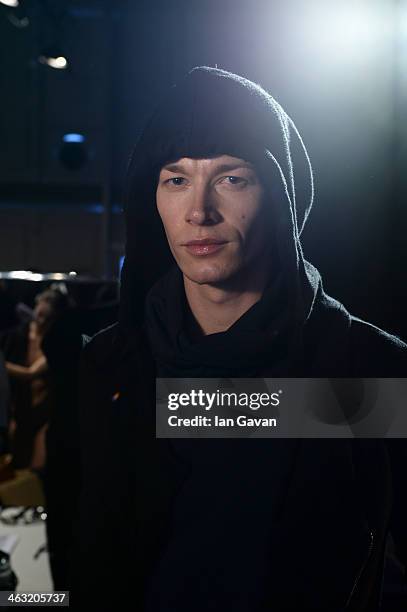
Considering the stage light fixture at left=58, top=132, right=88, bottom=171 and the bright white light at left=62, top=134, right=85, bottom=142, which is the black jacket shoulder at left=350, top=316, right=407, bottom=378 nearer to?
the stage light fixture at left=58, top=132, right=88, bottom=171

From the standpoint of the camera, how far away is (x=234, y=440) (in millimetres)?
934

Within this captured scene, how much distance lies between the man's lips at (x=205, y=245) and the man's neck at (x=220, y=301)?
0.08 metres

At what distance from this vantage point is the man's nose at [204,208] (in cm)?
85

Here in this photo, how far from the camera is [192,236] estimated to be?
0.87 metres

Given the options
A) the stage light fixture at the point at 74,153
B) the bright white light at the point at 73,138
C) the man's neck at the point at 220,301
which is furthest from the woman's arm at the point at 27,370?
A: the bright white light at the point at 73,138

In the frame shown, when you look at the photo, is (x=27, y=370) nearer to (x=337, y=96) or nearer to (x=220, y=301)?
(x=220, y=301)

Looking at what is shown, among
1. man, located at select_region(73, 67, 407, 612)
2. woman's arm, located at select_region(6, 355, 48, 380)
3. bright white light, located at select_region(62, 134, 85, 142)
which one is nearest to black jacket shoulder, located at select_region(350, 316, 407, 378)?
man, located at select_region(73, 67, 407, 612)

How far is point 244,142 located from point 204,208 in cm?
11

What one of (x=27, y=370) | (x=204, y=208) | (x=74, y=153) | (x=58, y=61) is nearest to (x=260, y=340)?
(x=204, y=208)

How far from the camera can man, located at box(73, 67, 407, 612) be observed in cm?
86

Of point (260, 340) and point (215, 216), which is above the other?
point (215, 216)

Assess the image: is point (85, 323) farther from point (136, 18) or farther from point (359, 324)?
point (136, 18)

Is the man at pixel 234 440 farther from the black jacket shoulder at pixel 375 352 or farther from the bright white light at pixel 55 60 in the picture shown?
the bright white light at pixel 55 60

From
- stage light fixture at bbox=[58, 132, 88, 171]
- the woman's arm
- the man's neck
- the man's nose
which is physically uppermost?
stage light fixture at bbox=[58, 132, 88, 171]
